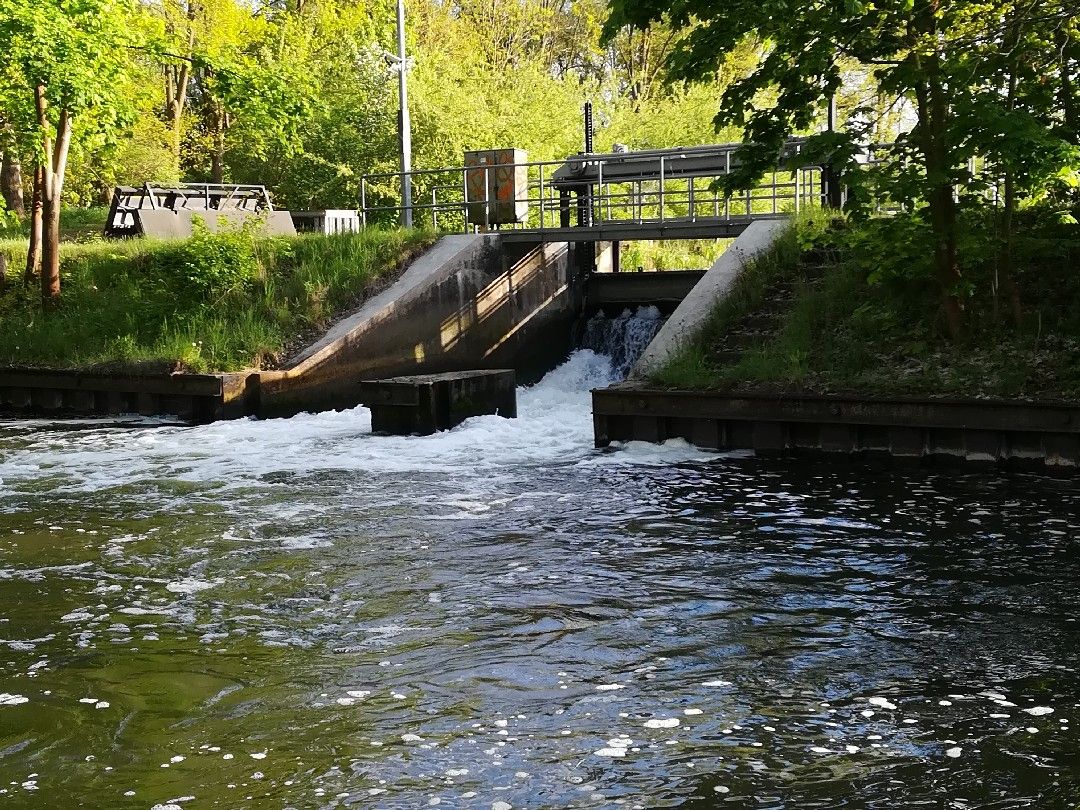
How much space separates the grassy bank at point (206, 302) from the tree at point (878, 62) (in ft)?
32.1

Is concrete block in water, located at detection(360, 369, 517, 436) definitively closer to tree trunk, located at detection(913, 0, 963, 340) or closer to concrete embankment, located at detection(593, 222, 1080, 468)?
concrete embankment, located at detection(593, 222, 1080, 468)

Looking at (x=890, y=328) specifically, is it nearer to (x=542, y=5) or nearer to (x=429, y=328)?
(x=429, y=328)

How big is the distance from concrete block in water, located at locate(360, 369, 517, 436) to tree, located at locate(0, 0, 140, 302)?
27.8 ft

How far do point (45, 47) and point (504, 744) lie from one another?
1924 cm

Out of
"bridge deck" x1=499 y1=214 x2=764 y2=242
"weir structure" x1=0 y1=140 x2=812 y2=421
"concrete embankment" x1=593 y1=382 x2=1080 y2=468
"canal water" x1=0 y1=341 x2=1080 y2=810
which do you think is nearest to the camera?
"canal water" x1=0 y1=341 x2=1080 y2=810

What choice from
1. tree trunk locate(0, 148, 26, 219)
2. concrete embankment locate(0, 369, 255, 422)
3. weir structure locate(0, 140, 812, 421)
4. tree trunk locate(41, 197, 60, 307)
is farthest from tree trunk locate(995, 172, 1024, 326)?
tree trunk locate(0, 148, 26, 219)

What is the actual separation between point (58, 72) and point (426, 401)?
9360 millimetres

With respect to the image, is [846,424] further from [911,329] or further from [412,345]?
[412,345]

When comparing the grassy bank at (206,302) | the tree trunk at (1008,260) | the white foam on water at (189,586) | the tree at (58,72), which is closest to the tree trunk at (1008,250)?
the tree trunk at (1008,260)

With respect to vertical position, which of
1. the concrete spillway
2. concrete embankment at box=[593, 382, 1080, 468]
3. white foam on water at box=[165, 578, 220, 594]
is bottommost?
white foam on water at box=[165, 578, 220, 594]

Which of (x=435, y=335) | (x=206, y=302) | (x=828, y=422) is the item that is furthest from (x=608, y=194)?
(x=828, y=422)

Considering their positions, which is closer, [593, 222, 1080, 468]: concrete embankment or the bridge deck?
[593, 222, 1080, 468]: concrete embankment

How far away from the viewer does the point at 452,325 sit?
23.4 metres

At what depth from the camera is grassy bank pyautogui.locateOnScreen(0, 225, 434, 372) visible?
2222cm
